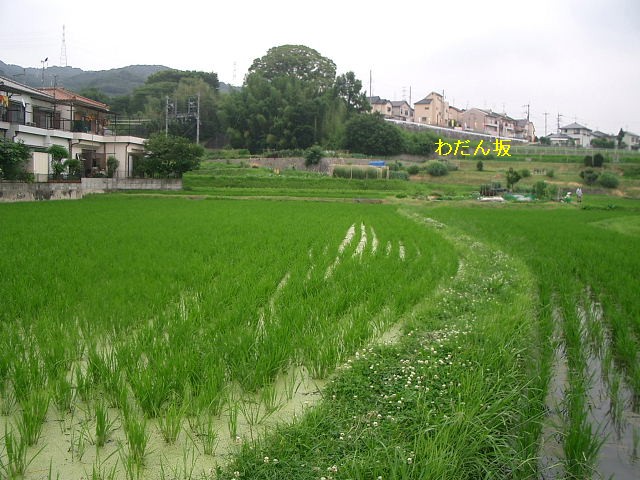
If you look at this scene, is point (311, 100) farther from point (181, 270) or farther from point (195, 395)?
point (195, 395)

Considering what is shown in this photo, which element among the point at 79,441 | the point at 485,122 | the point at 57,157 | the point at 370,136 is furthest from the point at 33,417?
the point at 485,122

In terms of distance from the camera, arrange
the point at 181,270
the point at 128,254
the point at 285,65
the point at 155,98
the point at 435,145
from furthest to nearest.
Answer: the point at 285,65
the point at 155,98
the point at 435,145
the point at 128,254
the point at 181,270

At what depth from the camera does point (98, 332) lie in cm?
432

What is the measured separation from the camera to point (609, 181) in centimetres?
3778

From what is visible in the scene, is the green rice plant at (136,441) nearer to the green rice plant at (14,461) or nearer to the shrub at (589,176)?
the green rice plant at (14,461)

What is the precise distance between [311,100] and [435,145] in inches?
504

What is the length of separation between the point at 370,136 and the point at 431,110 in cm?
2896

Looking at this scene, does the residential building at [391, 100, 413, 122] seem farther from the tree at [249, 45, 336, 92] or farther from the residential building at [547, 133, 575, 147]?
the residential building at [547, 133, 575, 147]

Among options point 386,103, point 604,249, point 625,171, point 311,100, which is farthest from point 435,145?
point 604,249

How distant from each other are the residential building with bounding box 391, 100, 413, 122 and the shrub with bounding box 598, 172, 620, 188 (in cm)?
3592

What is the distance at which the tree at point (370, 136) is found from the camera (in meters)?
47.3

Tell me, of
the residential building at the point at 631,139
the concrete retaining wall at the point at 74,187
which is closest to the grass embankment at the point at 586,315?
the concrete retaining wall at the point at 74,187

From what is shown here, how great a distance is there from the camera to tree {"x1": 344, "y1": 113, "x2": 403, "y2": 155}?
47.3 meters

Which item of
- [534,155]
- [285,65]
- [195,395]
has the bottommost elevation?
[195,395]
